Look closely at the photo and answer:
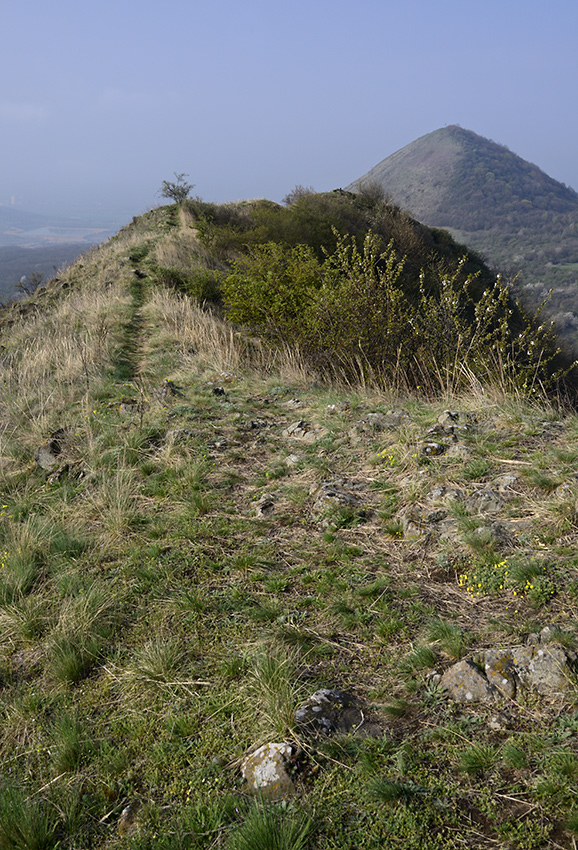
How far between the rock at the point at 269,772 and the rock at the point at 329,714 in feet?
0.41

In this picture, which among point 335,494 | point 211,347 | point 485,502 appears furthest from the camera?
point 211,347

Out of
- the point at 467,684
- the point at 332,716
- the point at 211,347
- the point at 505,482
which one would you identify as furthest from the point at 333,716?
the point at 211,347

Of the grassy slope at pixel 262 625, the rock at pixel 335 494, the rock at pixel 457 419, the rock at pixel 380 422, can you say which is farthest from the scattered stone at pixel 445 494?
the rock at pixel 380 422

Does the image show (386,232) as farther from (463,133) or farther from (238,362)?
(463,133)

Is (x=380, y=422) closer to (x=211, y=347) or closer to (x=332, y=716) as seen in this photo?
(x=332, y=716)

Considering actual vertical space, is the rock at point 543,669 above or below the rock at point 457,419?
below

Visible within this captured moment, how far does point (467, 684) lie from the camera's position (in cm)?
206

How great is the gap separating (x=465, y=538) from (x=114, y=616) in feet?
6.63

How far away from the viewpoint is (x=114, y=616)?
2.73 metres

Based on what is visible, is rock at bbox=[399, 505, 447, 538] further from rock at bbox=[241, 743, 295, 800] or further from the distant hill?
the distant hill

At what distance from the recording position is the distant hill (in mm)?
73250

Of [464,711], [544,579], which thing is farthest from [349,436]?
[464,711]

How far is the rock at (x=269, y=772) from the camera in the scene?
1.75 meters

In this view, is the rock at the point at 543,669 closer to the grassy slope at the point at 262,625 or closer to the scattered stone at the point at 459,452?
the grassy slope at the point at 262,625
